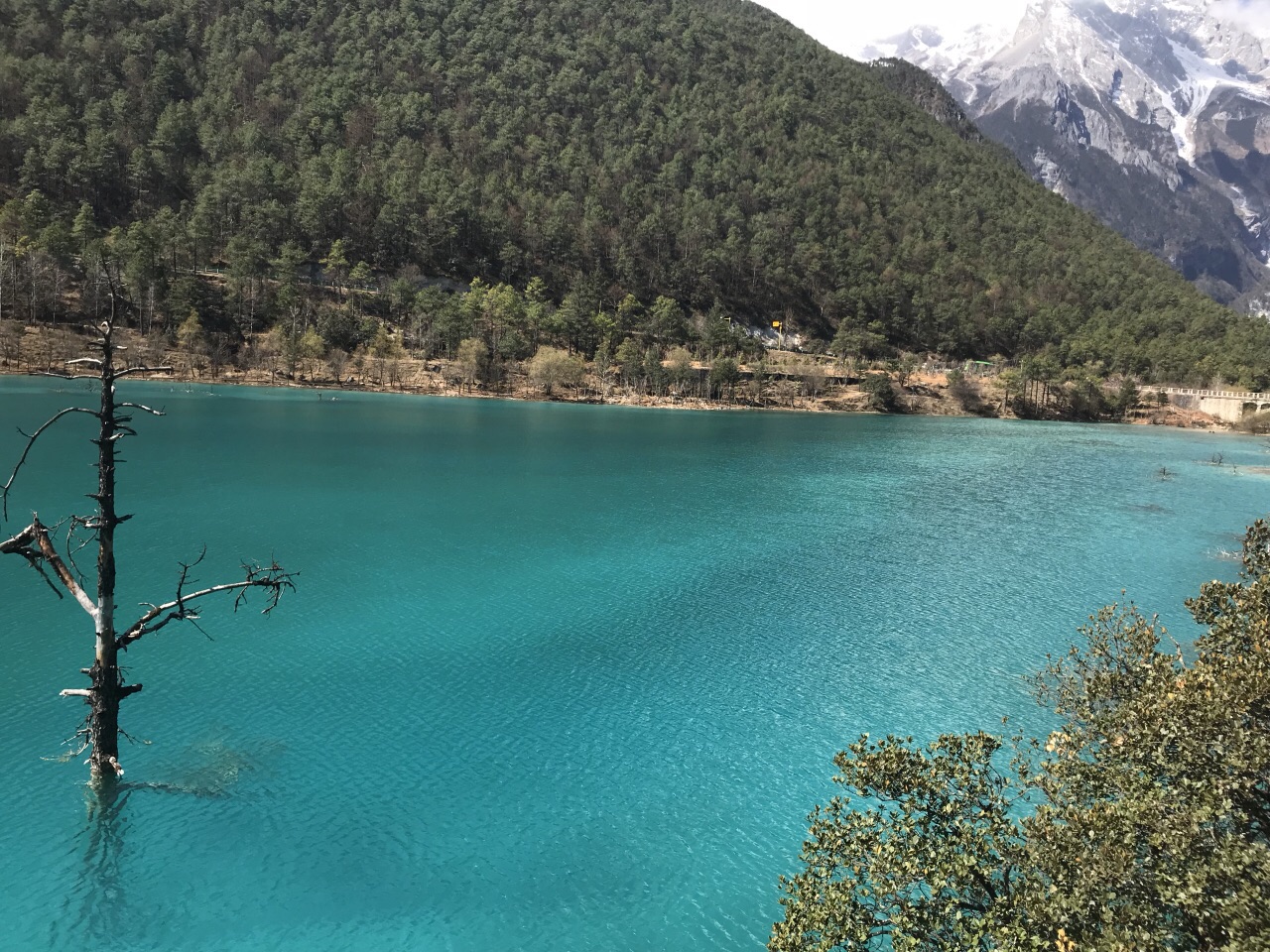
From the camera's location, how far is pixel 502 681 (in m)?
25.2

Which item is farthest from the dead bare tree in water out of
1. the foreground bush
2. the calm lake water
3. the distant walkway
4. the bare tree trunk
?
the distant walkway

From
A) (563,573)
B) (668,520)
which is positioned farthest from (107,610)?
(668,520)

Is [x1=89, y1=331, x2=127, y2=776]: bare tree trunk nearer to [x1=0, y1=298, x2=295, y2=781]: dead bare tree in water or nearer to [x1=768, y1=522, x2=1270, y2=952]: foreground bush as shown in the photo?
[x1=0, y1=298, x2=295, y2=781]: dead bare tree in water

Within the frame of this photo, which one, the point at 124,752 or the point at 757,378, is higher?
the point at 757,378

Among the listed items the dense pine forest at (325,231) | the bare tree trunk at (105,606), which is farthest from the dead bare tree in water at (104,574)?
the dense pine forest at (325,231)

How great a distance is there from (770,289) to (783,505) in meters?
151

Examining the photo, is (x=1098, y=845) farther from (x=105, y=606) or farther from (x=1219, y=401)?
(x=1219, y=401)

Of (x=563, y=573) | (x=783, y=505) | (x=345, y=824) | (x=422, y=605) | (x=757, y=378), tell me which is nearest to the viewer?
(x=345, y=824)

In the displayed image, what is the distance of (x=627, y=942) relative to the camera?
1425 cm

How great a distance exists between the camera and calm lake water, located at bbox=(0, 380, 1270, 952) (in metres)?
14.9

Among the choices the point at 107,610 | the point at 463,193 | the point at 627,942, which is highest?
the point at 463,193

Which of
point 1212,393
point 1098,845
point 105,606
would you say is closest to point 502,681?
point 105,606

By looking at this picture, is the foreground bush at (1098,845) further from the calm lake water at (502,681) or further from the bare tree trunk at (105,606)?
the bare tree trunk at (105,606)

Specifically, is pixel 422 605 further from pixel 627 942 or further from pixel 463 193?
pixel 463 193
